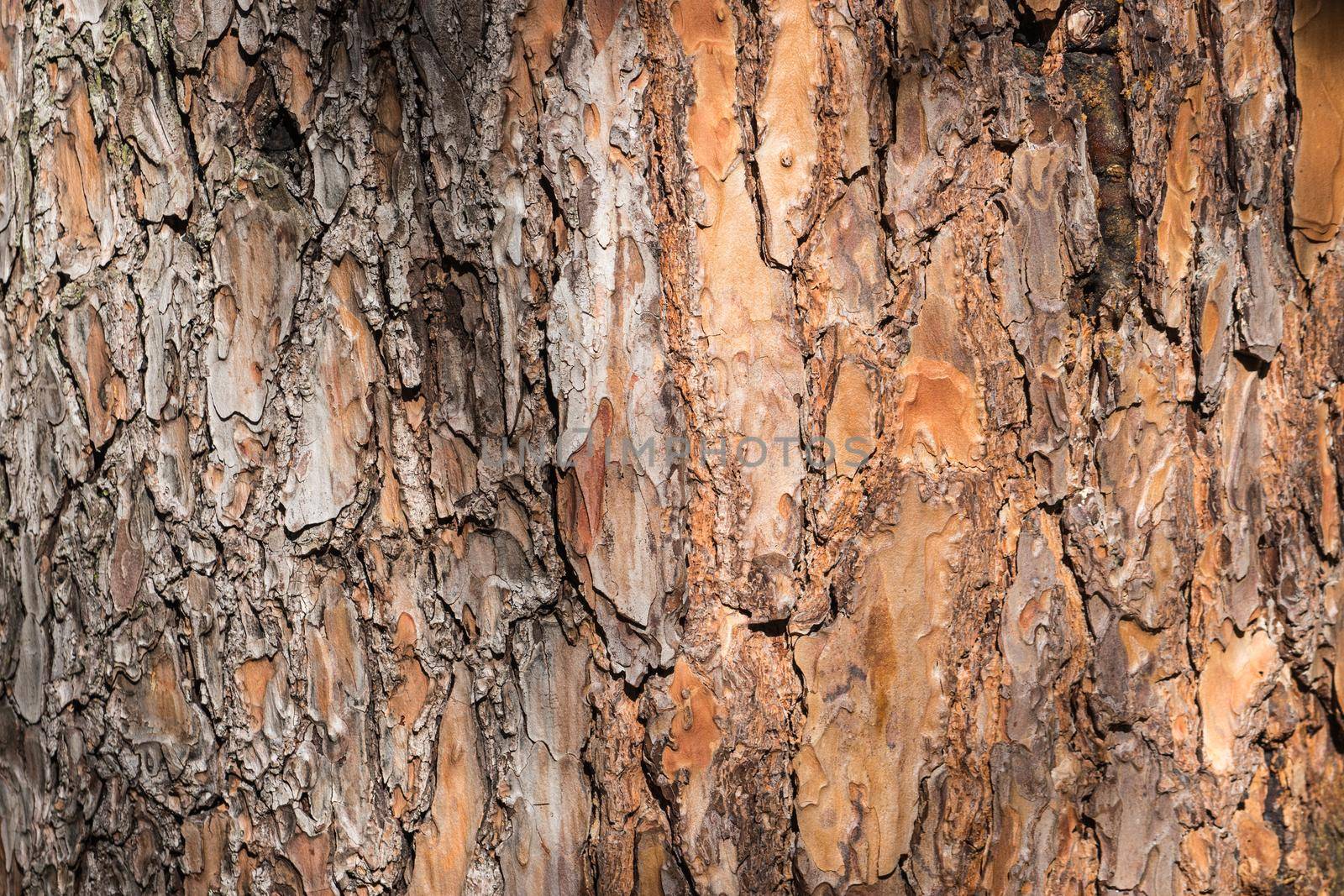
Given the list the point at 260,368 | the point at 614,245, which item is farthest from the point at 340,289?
the point at 614,245

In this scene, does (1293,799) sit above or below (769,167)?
below

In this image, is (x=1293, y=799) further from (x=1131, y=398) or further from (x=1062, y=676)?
(x=1131, y=398)

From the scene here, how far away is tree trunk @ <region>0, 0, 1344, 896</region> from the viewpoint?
34.6 inches

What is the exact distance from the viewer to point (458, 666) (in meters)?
0.93

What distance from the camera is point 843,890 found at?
0.90 meters

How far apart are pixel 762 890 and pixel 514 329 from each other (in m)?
0.60

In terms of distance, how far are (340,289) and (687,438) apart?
1.24 feet

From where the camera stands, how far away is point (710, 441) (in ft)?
2.89

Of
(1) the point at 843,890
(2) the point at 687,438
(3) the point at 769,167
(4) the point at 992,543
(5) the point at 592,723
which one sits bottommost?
(1) the point at 843,890

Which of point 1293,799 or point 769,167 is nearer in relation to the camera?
point 769,167

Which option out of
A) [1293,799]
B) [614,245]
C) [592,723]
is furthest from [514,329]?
[1293,799]

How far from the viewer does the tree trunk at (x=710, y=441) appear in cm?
88

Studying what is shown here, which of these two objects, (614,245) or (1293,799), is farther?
(1293,799)

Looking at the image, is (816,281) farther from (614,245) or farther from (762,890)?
(762,890)
